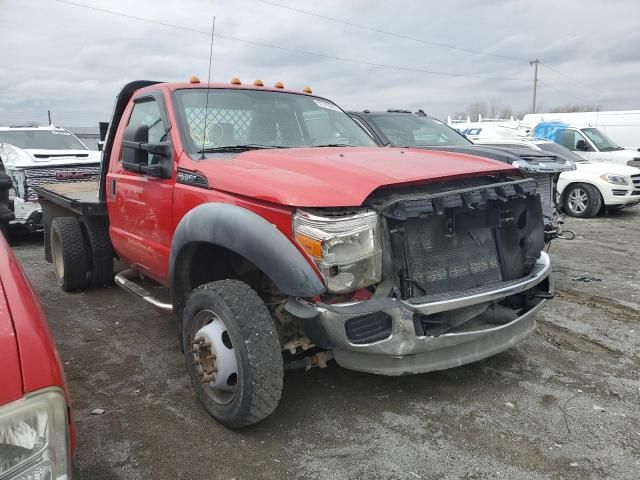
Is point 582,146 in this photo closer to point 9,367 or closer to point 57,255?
point 57,255

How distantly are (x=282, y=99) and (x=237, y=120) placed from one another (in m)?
0.56

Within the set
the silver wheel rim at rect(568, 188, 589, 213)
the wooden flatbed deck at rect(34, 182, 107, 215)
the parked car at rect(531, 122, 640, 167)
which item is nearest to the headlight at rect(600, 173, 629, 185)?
the silver wheel rim at rect(568, 188, 589, 213)

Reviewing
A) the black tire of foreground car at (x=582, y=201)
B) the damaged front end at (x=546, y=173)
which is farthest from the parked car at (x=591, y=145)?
the damaged front end at (x=546, y=173)

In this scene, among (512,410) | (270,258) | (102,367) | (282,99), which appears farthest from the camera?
(282,99)

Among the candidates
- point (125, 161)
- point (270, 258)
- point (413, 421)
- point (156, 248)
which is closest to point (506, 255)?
point (413, 421)

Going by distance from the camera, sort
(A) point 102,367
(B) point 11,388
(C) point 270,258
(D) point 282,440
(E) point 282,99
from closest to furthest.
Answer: (B) point 11,388 < (C) point 270,258 < (D) point 282,440 < (A) point 102,367 < (E) point 282,99

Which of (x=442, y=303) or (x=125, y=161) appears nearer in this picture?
(x=442, y=303)

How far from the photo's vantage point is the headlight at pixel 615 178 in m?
10.9

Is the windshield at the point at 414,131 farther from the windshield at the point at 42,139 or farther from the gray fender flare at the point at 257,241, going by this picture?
the windshield at the point at 42,139

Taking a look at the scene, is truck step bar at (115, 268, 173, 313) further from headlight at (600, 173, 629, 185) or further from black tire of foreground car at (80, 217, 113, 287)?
headlight at (600, 173, 629, 185)

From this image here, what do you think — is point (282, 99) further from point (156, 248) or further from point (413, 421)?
point (413, 421)

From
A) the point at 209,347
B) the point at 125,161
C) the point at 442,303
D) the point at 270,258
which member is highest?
the point at 125,161

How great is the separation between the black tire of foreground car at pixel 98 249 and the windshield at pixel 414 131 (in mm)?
4020

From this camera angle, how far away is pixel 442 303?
9.11 ft
